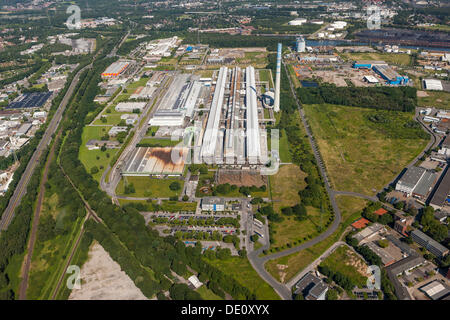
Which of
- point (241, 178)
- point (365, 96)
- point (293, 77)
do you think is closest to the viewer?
point (241, 178)

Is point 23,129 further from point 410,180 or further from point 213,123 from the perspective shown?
point 410,180

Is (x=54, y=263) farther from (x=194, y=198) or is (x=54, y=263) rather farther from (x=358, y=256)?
(x=358, y=256)

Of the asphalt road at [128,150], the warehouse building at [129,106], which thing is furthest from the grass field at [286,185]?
the warehouse building at [129,106]

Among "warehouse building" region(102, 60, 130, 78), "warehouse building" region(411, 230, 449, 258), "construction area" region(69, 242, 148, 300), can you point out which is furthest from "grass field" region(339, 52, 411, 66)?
"construction area" region(69, 242, 148, 300)

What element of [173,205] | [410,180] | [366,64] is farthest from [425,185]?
[366,64]
